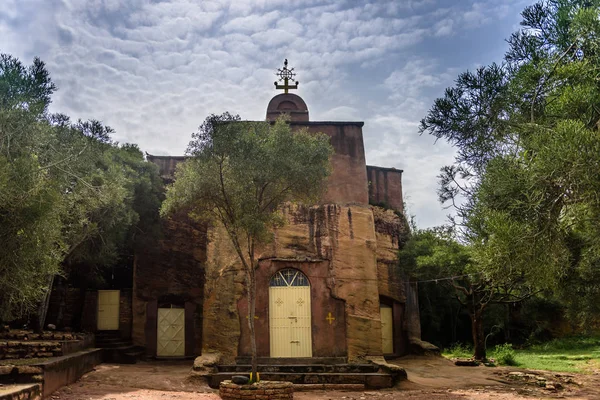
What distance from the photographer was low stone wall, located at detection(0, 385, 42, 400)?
27.9 ft

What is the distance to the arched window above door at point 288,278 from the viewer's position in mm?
16266

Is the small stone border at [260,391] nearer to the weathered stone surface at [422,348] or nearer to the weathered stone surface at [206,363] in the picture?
the weathered stone surface at [206,363]

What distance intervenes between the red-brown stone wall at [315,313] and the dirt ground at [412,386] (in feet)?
7.19

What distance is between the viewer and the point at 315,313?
16.0 metres

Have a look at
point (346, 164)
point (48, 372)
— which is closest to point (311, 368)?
point (48, 372)

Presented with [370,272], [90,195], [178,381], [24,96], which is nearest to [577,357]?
[370,272]

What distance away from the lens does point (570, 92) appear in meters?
7.52

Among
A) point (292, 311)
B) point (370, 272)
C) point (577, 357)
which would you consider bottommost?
point (577, 357)

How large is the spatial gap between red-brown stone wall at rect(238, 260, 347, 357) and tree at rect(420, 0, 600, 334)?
23.1 feet

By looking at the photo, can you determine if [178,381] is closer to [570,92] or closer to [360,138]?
[360,138]

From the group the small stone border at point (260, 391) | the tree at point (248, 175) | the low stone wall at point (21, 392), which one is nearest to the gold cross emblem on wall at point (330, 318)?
the tree at point (248, 175)

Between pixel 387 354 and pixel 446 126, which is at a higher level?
pixel 446 126

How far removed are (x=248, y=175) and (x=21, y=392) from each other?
232 inches

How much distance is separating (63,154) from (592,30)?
Result: 936 cm
